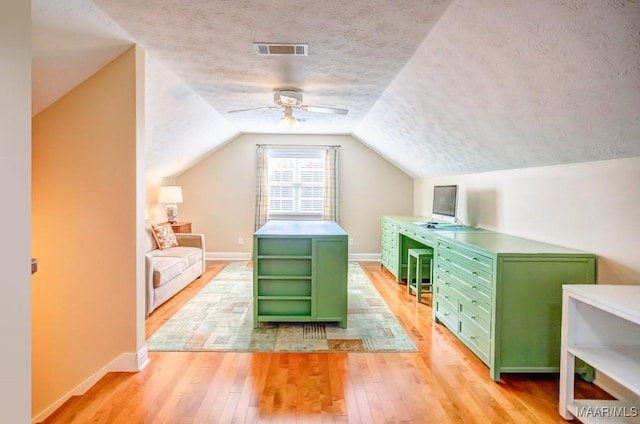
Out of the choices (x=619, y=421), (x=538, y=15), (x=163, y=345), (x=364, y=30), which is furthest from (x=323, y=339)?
(x=538, y=15)

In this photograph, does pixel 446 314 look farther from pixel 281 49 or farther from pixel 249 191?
pixel 249 191

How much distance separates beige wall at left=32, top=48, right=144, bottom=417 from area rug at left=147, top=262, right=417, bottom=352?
56cm

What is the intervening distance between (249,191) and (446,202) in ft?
12.0

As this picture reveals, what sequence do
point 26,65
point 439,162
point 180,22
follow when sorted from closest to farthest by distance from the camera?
point 26,65 < point 180,22 < point 439,162

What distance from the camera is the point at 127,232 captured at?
106 inches

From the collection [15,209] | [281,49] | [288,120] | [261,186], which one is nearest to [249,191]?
[261,186]

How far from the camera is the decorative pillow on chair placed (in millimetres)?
5128

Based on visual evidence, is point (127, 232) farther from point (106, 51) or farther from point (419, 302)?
point (419, 302)

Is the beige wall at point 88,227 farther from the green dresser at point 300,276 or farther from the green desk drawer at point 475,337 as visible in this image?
the green desk drawer at point 475,337

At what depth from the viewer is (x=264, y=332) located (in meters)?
3.49

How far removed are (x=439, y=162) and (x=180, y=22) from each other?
355cm

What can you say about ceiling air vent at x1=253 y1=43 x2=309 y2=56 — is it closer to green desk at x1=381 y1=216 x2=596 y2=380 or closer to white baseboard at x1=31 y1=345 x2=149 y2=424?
green desk at x1=381 y1=216 x2=596 y2=380

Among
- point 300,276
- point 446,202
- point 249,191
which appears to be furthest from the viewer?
point 249,191

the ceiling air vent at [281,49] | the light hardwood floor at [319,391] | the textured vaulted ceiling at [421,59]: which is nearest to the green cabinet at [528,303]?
the light hardwood floor at [319,391]
